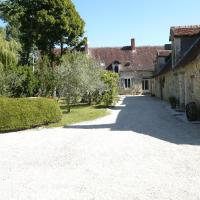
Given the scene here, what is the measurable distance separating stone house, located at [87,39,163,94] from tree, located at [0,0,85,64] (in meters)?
19.2

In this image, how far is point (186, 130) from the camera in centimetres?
1496

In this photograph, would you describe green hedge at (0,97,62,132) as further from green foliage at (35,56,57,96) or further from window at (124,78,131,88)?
window at (124,78,131,88)

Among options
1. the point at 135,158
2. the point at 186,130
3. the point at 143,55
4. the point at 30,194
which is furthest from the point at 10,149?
the point at 143,55

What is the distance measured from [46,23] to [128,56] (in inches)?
1040

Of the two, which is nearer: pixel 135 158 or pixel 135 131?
pixel 135 158

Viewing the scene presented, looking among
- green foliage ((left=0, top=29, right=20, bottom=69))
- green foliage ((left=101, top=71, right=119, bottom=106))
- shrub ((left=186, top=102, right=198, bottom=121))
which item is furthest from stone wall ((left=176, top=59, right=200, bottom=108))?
green foliage ((left=0, top=29, right=20, bottom=69))

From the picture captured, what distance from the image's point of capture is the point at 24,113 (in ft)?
57.2

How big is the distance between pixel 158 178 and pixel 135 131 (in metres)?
7.50

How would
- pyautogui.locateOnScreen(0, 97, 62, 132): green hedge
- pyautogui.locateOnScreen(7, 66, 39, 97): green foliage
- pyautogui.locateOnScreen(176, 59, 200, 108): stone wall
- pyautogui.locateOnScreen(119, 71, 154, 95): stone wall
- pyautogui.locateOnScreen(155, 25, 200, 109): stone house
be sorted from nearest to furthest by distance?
pyautogui.locateOnScreen(0, 97, 62, 132): green hedge → pyautogui.locateOnScreen(176, 59, 200, 108): stone wall → pyautogui.locateOnScreen(155, 25, 200, 109): stone house → pyautogui.locateOnScreen(7, 66, 39, 97): green foliage → pyautogui.locateOnScreen(119, 71, 154, 95): stone wall

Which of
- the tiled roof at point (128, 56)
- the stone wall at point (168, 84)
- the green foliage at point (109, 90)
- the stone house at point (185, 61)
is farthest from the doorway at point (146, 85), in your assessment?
the stone house at point (185, 61)

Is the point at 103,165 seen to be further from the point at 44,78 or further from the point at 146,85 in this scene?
the point at 146,85

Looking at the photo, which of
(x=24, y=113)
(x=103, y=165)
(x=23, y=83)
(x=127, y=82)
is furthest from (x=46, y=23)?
(x=103, y=165)

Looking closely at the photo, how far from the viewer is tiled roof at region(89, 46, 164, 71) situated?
60.1 m

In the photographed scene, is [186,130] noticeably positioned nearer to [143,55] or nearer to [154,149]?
[154,149]
